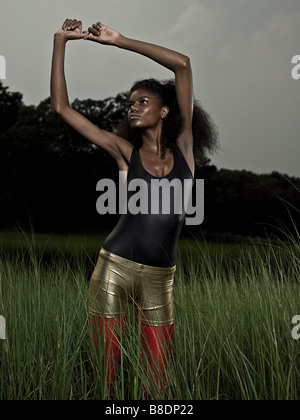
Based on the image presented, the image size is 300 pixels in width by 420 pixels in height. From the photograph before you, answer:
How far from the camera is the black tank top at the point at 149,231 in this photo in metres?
2.30

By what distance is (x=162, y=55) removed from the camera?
7.54 ft

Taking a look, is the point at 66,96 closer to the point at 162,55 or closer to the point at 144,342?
the point at 162,55

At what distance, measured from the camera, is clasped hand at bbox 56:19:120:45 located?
2303 mm

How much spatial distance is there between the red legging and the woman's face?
98 cm

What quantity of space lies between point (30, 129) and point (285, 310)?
459 inches

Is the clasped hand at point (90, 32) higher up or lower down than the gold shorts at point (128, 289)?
higher up

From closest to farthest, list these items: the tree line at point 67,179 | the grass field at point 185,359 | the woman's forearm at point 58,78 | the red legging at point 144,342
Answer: the grass field at point 185,359 → the red legging at point 144,342 → the woman's forearm at point 58,78 → the tree line at point 67,179

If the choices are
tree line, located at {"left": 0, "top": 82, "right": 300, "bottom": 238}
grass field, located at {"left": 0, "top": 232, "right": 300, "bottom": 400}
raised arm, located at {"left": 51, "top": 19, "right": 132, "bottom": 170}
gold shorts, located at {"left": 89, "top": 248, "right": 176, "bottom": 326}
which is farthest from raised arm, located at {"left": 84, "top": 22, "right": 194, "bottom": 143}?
tree line, located at {"left": 0, "top": 82, "right": 300, "bottom": 238}

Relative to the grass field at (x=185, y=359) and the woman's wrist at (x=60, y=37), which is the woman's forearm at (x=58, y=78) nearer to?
the woman's wrist at (x=60, y=37)

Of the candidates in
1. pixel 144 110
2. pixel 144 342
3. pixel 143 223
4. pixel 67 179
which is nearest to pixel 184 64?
pixel 144 110

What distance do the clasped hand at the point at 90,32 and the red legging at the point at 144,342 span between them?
52.1 inches

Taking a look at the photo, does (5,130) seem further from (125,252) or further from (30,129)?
(125,252)

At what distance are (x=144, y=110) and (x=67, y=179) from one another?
30.4 ft

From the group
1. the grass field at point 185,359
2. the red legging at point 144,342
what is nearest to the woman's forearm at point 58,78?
the grass field at point 185,359
